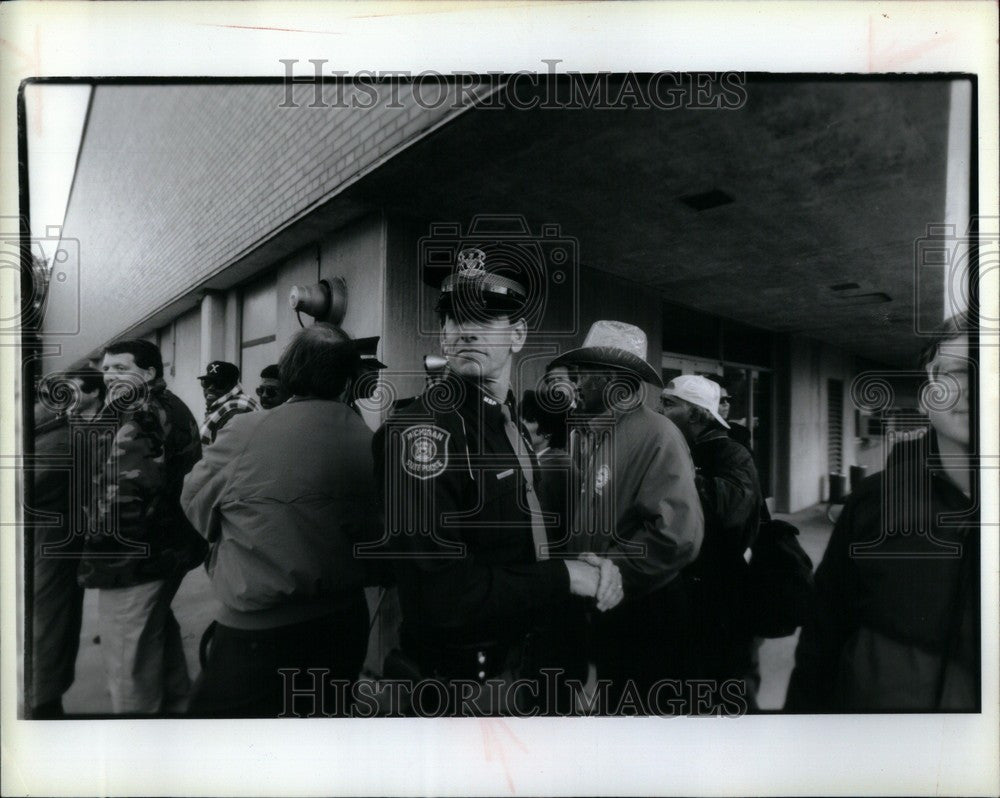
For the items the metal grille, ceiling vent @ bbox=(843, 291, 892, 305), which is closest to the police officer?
the metal grille

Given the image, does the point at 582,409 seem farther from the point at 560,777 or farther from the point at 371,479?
the point at 560,777

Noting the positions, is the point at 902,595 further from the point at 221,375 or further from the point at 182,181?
the point at 182,181

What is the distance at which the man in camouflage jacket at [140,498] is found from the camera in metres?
2.15

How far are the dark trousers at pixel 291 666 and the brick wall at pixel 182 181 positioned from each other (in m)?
1.39

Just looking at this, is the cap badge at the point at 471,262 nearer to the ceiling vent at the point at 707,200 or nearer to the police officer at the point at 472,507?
the police officer at the point at 472,507

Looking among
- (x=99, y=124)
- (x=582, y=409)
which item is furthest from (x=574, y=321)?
(x=99, y=124)

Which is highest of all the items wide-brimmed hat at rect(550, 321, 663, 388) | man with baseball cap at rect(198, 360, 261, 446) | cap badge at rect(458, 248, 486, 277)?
cap badge at rect(458, 248, 486, 277)

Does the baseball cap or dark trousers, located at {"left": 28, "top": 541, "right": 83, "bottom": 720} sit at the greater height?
the baseball cap

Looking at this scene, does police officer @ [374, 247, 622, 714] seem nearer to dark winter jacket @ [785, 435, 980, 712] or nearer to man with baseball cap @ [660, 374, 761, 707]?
man with baseball cap @ [660, 374, 761, 707]

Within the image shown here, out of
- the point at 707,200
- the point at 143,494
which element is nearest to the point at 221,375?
the point at 143,494

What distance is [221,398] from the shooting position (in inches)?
84.7

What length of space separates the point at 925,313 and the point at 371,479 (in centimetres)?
236

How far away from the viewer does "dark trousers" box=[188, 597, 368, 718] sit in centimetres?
214

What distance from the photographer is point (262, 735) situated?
2.19 metres
